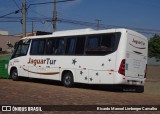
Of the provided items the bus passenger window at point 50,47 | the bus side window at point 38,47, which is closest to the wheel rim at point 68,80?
the bus passenger window at point 50,47

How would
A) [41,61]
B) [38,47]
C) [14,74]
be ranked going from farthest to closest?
[14,74]
[38,47]
[41,61]

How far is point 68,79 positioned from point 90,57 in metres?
2.14

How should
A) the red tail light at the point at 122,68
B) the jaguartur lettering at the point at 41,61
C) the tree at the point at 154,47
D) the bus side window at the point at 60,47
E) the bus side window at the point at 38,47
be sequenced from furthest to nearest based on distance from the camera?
the tree at the point at 154,47
the bus side window at the point at 38,47
the jaguartur lettering at the point at 41,61
the bus side window at the point at 60,47
the red tail light at the point at 122,68

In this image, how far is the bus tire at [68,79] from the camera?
69.3ft

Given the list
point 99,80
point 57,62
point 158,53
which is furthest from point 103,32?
point 158,53

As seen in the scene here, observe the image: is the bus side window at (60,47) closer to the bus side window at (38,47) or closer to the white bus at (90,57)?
the white bus at (90,57)

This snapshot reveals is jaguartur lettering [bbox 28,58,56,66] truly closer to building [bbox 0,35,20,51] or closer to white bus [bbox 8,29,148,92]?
white bus [bbox 8,29,148,92]

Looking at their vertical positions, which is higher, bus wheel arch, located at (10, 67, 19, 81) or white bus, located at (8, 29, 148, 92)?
white bus, located at (8, 29, 148, 92)

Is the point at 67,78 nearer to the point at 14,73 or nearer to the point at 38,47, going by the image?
the point at 38,47

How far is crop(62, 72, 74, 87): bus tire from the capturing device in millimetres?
21109

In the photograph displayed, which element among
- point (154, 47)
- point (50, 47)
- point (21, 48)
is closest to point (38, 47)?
point (50, 47)

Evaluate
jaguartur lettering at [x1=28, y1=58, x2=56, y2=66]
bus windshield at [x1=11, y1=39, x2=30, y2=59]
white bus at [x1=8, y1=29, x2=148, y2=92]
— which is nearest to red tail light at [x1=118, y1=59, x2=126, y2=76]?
white bus at [x1=8, y1=29, x2=148, y2=92]

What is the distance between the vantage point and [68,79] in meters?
21.2

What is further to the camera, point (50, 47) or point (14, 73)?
point (14, 73)
